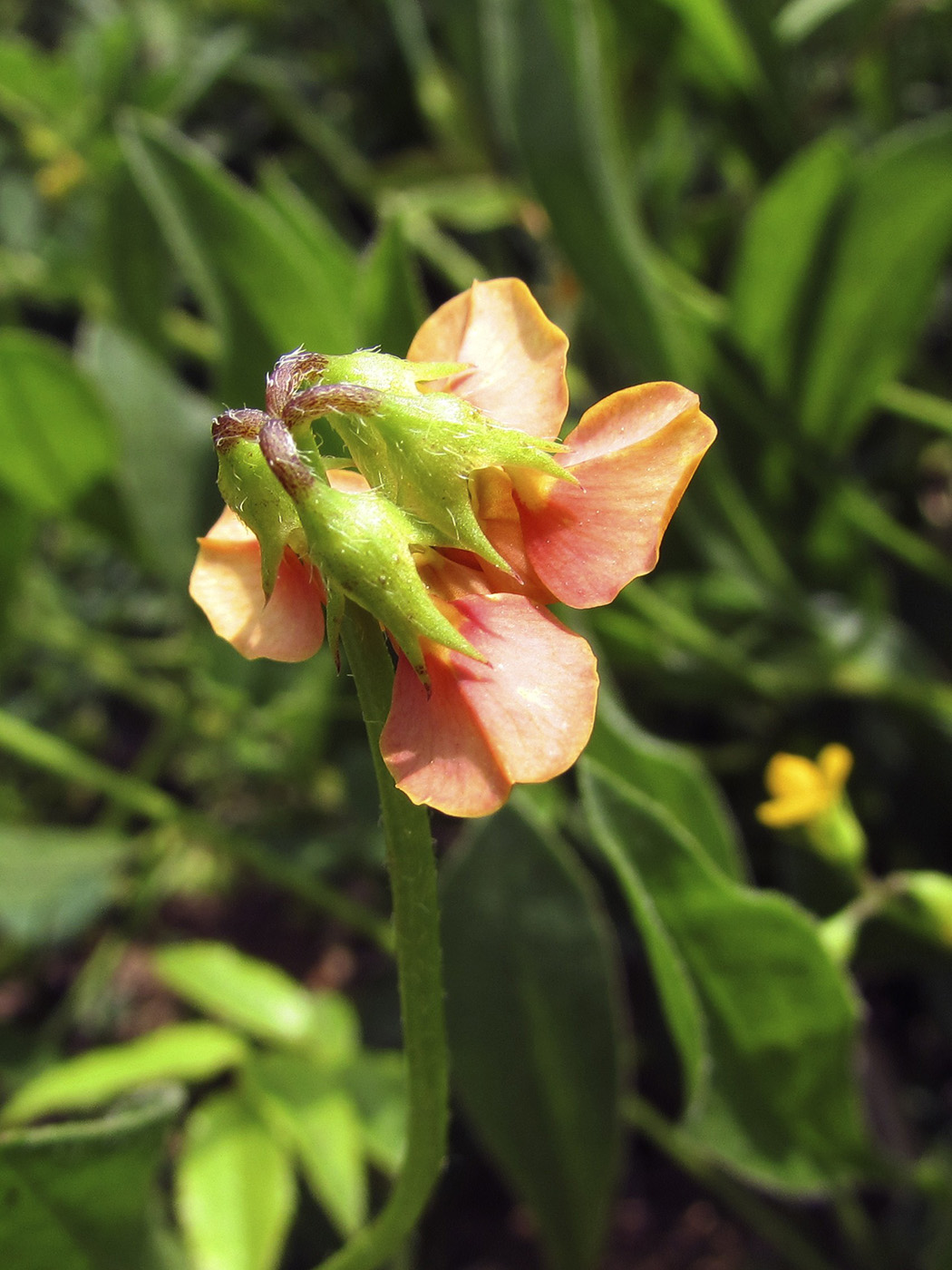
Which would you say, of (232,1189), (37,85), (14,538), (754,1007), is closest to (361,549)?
(754,1007)

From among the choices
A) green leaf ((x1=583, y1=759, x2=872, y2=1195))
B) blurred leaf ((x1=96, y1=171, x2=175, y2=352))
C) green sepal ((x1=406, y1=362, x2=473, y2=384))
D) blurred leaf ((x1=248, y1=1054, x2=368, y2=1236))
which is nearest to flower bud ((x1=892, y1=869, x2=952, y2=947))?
green leaf ((x1=583, y1=759, x2=872, y2=1195))

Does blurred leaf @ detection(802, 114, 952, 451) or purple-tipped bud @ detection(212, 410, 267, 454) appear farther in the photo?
blurred leaf @ detection(802, 114, 952, 451)

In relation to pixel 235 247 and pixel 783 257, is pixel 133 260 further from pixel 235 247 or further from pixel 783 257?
pixel 783 257

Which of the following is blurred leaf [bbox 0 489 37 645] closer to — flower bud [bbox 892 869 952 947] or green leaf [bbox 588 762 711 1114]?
green leaf [bbox 588 762 711 1114]

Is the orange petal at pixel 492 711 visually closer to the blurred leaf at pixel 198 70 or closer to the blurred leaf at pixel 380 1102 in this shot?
the blurred leaf at pixel 380 1102

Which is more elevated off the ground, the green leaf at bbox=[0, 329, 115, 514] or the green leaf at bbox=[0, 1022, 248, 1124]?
the green leaf at bbox=[0, 329, 115, 514]

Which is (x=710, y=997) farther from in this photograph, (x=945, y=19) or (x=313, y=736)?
(x=945, y=19)

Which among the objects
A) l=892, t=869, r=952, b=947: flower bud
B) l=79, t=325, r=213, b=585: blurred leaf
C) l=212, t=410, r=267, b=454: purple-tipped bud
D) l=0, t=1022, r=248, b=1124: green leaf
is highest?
l=212, t=410, r=267, b=454: purple-tipped bud
